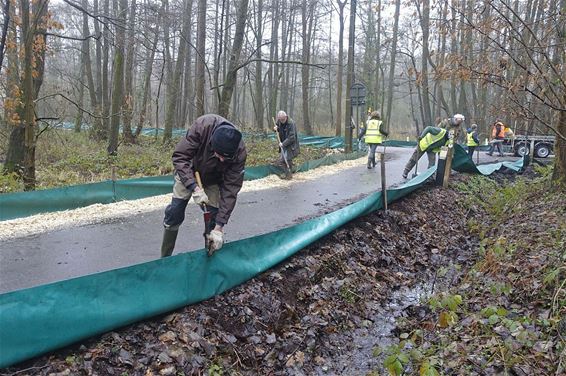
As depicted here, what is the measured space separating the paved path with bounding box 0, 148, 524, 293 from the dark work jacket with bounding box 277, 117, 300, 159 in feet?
4.62

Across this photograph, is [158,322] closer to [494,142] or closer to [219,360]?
[219,360]

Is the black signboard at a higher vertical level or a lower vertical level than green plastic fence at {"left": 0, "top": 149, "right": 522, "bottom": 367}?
higher

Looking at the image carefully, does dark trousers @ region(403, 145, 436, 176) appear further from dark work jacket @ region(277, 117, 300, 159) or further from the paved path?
dark work jacket @ region(277, 117, 300, 159)

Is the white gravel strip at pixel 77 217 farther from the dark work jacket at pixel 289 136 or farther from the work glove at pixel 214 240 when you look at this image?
the work glove at pixel 214 240

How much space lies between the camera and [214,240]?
453 centimetres

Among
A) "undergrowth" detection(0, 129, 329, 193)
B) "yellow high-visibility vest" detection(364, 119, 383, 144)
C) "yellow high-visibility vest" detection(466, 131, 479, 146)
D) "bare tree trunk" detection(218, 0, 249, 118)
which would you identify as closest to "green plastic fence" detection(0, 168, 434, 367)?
"undergrowth" detection(0, 129, 329, 193)

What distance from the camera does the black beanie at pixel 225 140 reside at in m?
4.38

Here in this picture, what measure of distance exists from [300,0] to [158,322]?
26.0 m

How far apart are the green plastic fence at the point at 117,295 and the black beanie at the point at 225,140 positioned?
3.44ft

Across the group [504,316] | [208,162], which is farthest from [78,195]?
[504,316]

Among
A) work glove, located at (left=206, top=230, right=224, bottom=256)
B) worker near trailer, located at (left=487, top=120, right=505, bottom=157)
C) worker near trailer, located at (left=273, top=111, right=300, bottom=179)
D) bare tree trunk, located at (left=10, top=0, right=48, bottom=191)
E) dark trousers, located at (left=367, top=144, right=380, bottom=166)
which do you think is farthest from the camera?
worker near trailer, located at (left=487, top=120, right=505, bottom=157)

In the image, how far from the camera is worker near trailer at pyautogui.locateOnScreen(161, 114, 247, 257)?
4418mm

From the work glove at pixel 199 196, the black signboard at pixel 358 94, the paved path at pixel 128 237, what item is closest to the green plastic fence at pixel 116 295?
the work glove at pixel 199 196

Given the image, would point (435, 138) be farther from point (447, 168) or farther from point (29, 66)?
point (29, 66)
